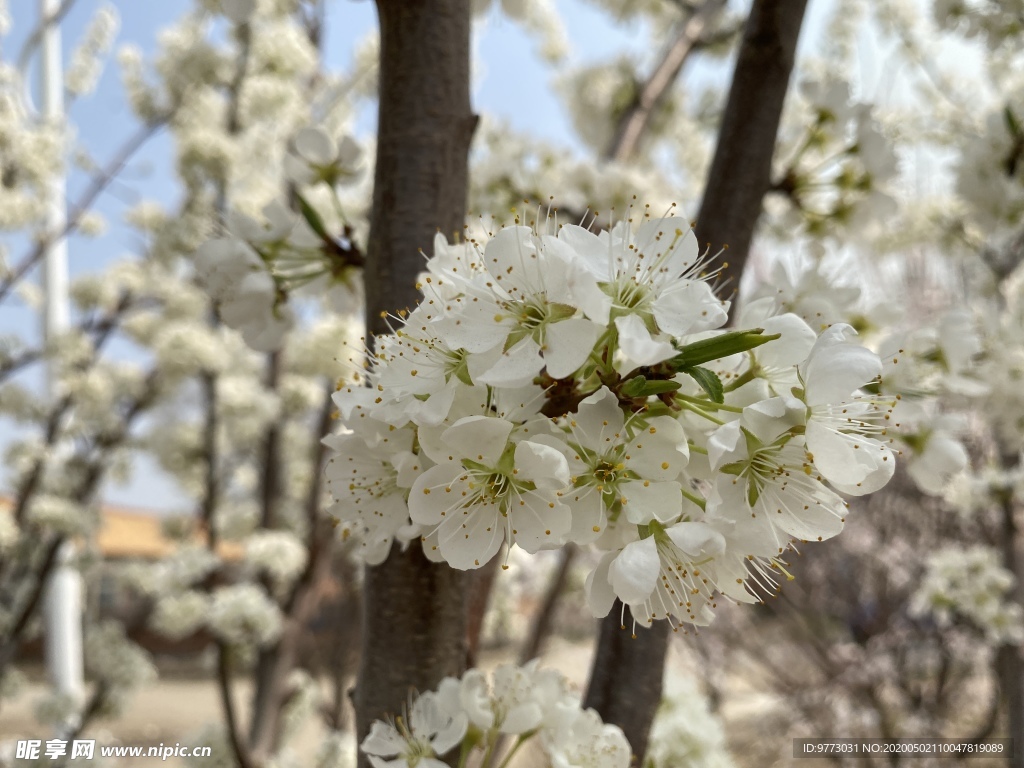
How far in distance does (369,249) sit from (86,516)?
243cm

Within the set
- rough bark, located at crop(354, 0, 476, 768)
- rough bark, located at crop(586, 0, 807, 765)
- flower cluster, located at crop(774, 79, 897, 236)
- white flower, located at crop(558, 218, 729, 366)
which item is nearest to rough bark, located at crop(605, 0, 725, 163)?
flower cluster, located at crop(774, 79, 897, 236)

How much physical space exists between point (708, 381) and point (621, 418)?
7 centimetres

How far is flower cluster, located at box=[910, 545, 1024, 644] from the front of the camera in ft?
6.66

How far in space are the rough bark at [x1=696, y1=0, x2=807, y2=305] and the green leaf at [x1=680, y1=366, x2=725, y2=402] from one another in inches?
22.0

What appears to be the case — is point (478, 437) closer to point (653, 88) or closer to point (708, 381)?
point (708, 381)

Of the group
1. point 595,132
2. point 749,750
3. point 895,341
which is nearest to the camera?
point 895,341

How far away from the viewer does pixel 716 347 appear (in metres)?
0.54

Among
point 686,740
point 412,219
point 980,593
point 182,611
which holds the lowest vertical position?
point 182,611

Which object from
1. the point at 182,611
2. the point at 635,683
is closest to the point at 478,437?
the point at 635,683

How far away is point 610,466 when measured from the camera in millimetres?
570

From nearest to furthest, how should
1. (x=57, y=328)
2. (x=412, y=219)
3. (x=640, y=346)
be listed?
(x=640, y=346)
(x=412, y=219)
(x=57, y=328)

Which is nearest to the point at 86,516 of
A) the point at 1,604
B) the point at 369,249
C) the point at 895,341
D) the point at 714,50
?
the point at 1,604

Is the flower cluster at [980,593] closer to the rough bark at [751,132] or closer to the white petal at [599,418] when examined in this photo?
the rough bark at [751,132]

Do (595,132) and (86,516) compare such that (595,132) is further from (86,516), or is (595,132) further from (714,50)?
(86,516)
